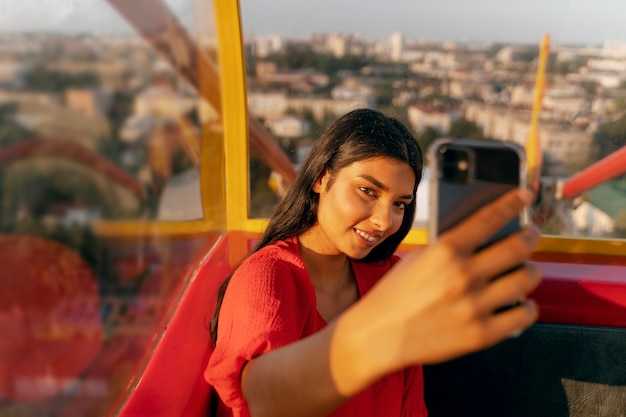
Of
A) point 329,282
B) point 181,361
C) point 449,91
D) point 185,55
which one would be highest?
point 185,55

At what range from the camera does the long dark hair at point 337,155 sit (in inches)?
49.8

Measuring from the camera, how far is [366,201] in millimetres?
1230

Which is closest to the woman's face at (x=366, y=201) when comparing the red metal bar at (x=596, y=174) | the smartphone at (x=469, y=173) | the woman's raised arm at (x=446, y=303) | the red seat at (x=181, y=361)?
the smartphone at (x=469, y=173)

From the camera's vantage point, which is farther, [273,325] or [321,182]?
[321,182]

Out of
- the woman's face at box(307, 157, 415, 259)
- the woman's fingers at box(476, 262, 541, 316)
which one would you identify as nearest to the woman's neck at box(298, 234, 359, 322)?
the woman's face at box(307, 157, 415, 259)

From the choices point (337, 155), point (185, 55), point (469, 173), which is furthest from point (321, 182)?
point (185, 55)

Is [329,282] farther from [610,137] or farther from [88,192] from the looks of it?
[610,137]

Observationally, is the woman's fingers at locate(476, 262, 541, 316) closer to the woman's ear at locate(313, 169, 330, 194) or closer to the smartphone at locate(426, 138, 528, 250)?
the smartphone at locate(426, 138, 528, 250)

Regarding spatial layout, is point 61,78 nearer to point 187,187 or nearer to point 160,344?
point 160,344

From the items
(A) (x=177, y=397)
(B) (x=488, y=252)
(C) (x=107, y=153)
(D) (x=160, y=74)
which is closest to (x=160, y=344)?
(A) (x=177, y=397)

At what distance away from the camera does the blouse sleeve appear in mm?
959

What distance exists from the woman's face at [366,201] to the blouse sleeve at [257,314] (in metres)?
0.12

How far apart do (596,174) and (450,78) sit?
0.58m

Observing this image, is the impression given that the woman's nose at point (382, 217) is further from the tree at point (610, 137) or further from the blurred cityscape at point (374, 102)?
the tree at point (610, 137)
